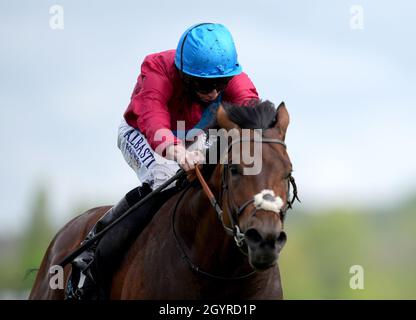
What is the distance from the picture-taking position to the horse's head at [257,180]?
807cm

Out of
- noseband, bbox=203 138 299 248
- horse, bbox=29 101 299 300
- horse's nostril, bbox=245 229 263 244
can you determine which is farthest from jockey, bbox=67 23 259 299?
Answer: horse's nostril, bbox=245 229 263 244

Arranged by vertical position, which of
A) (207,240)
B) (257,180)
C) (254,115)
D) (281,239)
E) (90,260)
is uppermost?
(254,115)

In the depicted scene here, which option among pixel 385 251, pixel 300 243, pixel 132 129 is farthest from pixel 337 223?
pixel 132 129

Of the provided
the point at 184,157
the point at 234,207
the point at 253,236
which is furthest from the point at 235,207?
the point at 184,157

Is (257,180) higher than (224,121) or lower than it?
lower

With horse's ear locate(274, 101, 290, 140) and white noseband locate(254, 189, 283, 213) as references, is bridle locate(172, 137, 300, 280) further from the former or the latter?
horse's ear locate(274, 101, 290, 140)

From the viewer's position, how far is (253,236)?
8.09 m

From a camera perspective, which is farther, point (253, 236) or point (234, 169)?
point (234, 169)

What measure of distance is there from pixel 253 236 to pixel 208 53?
1.99 m

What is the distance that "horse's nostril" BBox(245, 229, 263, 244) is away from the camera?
8.05 metres

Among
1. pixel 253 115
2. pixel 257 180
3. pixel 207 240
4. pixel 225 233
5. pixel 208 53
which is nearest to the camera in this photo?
pixel 257 180

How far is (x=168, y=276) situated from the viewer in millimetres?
9180

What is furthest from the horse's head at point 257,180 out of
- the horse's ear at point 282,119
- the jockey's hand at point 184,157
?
the jockey's hand at point 184,157

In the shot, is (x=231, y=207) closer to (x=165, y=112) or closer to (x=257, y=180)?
(x=257, y=180)
